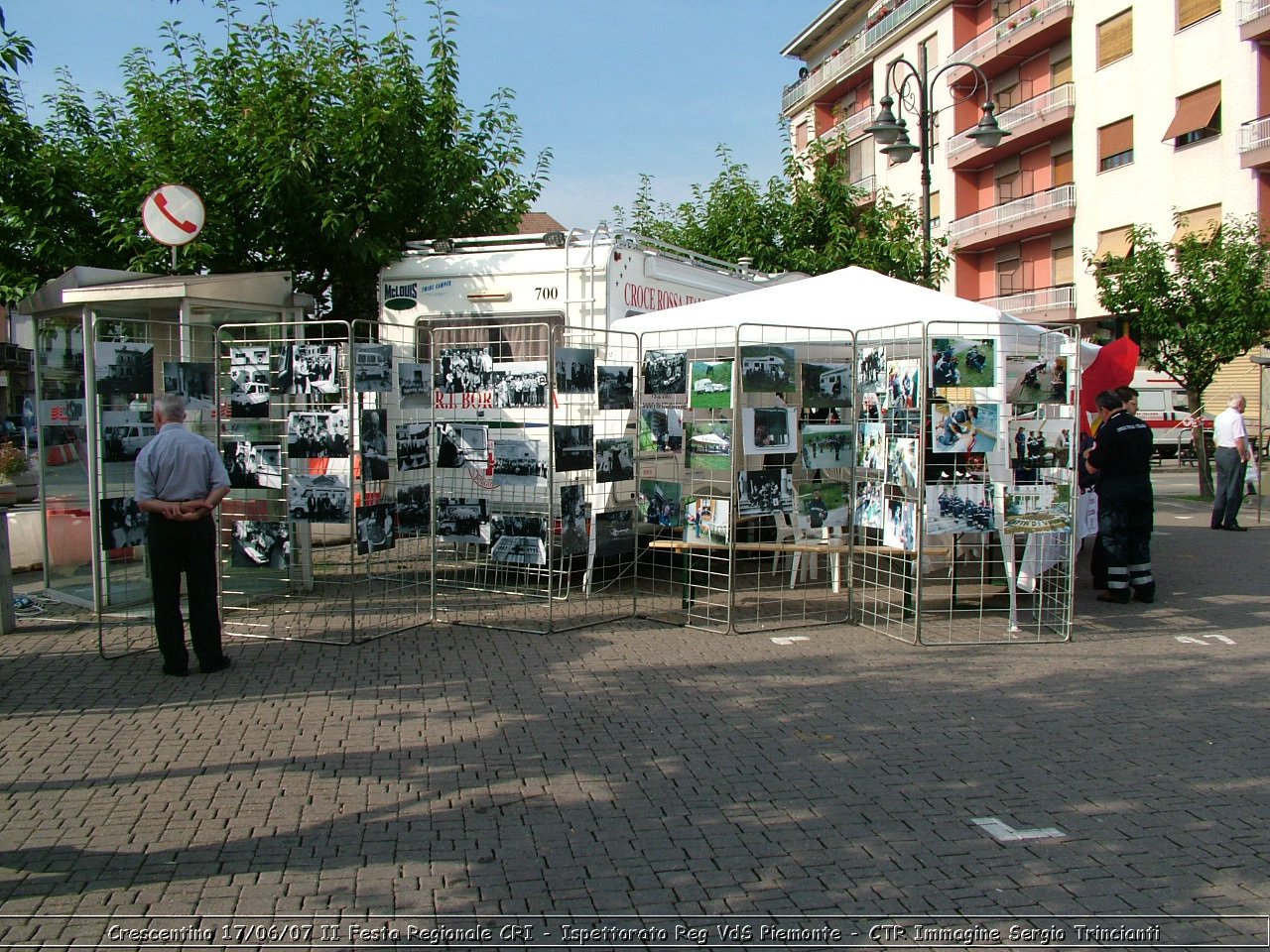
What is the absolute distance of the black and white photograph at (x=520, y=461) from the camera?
26.0 feet

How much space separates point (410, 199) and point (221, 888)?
9.27 m

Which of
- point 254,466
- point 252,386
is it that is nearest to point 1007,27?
point 252,386

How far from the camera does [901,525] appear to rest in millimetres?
7672

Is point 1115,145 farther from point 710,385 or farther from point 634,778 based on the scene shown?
point 634,778

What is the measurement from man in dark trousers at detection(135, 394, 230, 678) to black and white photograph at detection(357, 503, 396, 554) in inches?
40.8

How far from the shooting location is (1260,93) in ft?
92.2

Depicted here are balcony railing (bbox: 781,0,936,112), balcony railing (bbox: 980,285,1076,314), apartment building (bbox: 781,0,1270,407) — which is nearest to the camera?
apartment building (bbox: 781,0,1270,407)

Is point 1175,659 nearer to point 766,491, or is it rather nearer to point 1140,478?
point 1140,478

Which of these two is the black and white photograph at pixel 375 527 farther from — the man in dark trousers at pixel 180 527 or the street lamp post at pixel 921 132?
the street lamp post at pixel 921 132

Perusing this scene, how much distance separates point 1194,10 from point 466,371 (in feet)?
99.2

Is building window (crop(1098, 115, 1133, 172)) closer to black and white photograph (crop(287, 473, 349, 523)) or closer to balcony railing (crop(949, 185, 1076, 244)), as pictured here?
balcony railing (crop(949, 185, 1076, 244))

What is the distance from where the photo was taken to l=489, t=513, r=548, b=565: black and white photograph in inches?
312

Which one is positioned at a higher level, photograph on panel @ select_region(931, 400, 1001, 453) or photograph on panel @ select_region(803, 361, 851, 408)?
photograph on panel @ select_region(803, 361, 851, 408)

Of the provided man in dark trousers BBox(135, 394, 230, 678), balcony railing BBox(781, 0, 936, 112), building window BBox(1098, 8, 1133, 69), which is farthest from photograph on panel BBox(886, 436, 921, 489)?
balcony railing BBox(781, 0, 936, 112)
